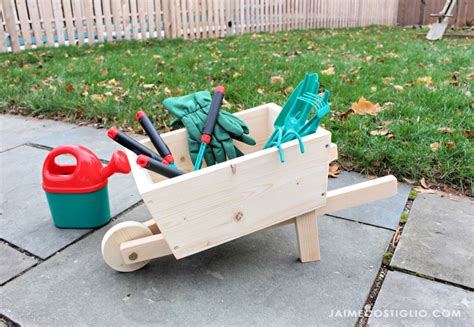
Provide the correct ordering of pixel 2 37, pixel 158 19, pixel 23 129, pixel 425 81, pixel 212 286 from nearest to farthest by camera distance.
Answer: pixel 212 286, pixel 23 129, pixel 425 81, pixel 2 37, pixel 158 19

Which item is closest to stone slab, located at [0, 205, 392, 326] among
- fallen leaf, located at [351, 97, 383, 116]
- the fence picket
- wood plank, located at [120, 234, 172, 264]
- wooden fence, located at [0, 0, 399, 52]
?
wood plank, located at [120, 234, 172, 264]

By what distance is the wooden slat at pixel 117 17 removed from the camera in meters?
7.75

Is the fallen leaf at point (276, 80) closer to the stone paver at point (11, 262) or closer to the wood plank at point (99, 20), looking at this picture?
the stone paver at point (11, 262)

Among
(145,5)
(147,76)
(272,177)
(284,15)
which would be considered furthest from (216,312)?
(284,15)

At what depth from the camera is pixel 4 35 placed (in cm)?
665

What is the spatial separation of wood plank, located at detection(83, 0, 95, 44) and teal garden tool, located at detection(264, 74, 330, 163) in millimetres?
6524

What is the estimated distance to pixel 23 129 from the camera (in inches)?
138

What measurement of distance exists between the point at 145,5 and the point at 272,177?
7.39 metres

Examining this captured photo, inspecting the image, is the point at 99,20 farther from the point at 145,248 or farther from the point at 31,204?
the point at 145,248

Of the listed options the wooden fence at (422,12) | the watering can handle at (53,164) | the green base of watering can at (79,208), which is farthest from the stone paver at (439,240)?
the wooden fence at (422,12)

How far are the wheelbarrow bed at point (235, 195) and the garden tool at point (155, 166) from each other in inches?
1.9

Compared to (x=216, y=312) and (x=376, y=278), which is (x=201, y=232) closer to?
(x=216, y=312)

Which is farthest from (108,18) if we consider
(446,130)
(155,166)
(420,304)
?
(420,304)

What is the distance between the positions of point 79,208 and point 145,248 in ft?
1.73
